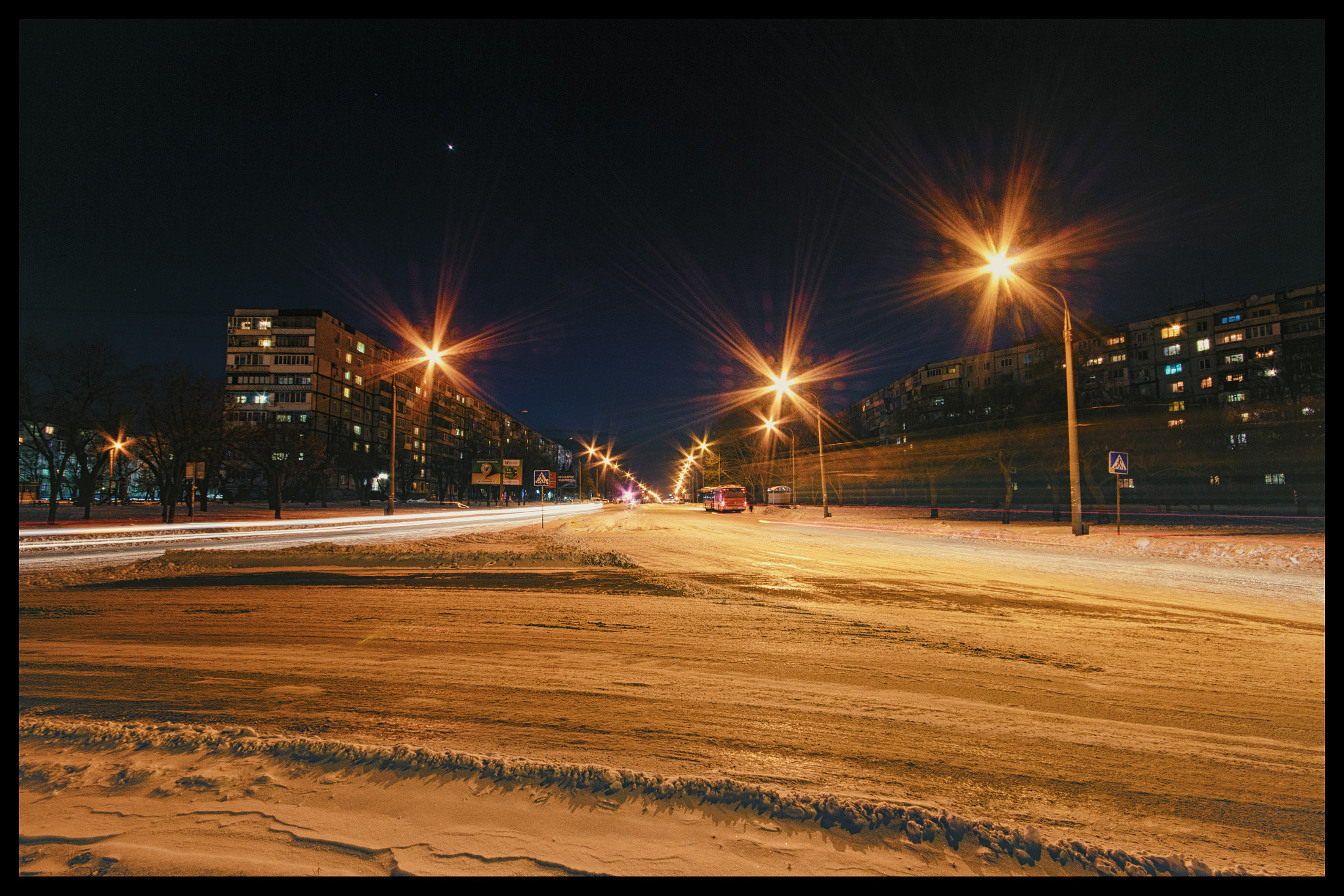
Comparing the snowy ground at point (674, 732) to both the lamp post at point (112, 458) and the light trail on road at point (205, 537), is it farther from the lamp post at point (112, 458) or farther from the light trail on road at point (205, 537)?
the lamp post at point (112, 458)

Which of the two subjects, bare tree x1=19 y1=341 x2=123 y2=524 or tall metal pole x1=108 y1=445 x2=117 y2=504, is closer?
bare tree x1=19 y1=341 x2=123 y2=524

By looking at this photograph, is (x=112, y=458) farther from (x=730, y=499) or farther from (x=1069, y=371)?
(x=1069, y=371)

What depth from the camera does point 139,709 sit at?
4191mm

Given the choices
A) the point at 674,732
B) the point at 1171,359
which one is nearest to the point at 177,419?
the point at 674,732

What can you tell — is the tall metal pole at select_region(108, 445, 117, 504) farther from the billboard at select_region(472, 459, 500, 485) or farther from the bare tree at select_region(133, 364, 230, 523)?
the billboard at select_region(472, 459, 500, 485)

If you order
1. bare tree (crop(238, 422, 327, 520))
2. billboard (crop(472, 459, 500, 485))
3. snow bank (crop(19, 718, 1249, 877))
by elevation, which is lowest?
snow bank (crop(19, 718, 1249, 877))

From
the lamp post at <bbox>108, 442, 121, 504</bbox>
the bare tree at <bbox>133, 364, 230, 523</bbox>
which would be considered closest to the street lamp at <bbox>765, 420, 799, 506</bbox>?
the bare tree at <bbox>133, 364, 230, 523</bbox>

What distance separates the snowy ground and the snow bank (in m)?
0.02

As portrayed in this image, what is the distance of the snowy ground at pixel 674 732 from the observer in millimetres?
2586

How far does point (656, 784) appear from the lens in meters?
3.03

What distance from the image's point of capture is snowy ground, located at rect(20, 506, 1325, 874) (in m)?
2.59

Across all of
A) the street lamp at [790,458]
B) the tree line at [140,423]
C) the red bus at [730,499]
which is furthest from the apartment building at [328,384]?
the street lamp at [790,458]

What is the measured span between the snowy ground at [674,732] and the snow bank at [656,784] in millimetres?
18

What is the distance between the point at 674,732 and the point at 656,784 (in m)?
0.76
